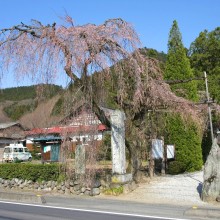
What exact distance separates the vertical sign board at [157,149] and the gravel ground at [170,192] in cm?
195

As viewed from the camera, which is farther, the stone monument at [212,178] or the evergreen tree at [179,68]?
the evergreen tree at [179,68]

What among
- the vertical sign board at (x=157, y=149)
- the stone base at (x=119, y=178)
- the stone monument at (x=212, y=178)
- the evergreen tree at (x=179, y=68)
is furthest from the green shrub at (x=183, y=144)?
the stone monument at (x=212, y=178)

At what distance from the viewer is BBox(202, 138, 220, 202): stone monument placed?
10922mm

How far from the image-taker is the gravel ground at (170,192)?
11.5 m

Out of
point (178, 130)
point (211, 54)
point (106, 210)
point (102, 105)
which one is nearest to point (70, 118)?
point (102, 105)

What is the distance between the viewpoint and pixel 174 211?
975 centimetres

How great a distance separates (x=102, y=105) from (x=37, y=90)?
2753mm

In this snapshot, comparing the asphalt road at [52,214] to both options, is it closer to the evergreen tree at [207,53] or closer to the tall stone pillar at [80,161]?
the tall stone pillar at [80,161]

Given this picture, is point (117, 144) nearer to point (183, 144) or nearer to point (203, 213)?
point (203, 213)

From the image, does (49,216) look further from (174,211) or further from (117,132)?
(117,132)

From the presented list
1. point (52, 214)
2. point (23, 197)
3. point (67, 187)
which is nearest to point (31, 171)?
point (67, 187)

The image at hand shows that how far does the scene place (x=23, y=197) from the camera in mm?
13055

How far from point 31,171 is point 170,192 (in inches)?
246

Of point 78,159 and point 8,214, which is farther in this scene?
point 78,159
